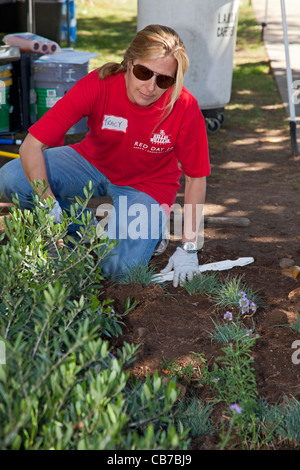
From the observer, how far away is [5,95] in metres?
5.46

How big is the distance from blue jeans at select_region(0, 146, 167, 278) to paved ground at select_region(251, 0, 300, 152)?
10.6 ft

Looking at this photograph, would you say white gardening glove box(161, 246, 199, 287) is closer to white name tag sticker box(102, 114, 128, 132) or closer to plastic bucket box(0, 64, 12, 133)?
white name tag sticker box(102, 114, 128, 132)

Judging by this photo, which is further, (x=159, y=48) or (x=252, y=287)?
(x=252, y=287)

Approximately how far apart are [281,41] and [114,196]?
8597 mm

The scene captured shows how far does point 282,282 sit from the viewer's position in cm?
339

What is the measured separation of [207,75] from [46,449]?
5.07 m

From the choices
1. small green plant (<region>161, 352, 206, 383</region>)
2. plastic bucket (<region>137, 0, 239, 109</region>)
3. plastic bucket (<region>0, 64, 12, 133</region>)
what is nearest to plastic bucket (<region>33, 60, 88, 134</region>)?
plastic bucket (<region>0, 64, 12, 133</region>)

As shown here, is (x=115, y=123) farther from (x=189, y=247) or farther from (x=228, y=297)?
(x=228, y=297)

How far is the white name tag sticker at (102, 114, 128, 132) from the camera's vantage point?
10.8 feet

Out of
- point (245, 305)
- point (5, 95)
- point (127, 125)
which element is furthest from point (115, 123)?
point (5, 95)

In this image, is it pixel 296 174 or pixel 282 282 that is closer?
pixel 282 282

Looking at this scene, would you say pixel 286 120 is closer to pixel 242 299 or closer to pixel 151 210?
pixel 151 210
